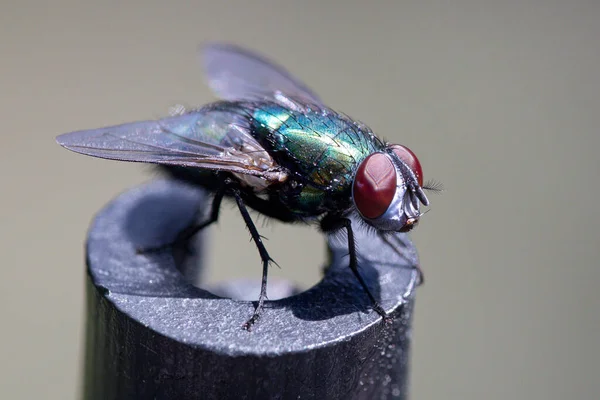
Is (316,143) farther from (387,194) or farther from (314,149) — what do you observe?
(387,194)

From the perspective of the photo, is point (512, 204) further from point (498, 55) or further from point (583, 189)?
point (498, 55)

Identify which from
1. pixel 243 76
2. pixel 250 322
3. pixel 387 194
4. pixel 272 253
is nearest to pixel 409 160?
pixel 387 194

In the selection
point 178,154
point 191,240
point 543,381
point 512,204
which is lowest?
point 543,381

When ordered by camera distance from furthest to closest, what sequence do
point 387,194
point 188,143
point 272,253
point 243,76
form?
1. point 272,253
2. point 243,76
3. point 188,143
4. point 387,194

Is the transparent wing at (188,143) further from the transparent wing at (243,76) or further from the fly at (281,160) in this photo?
the transparent wing at (243,76)

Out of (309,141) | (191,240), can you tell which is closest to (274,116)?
(309,141)

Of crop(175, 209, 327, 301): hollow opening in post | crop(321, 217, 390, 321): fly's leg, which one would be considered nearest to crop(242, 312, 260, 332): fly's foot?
crop(321, 217, 390, 321): fly's leg

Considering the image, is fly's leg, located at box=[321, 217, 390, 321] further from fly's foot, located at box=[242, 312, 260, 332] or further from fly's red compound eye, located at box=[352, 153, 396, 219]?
fly's foot, located at box=[242, 312, 260, 332]
